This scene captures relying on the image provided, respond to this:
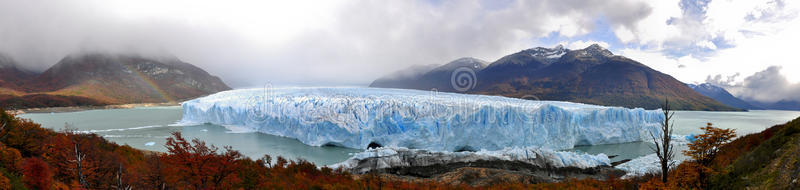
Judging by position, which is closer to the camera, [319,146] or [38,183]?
[38,183]

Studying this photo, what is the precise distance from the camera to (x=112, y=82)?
7750cm

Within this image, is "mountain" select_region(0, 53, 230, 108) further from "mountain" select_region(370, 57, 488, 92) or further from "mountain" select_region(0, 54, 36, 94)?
"mountain" select_region(370, 57, 488, 92)

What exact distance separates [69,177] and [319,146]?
1021 cm

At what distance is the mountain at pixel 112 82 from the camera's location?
218ft

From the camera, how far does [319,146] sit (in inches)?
626

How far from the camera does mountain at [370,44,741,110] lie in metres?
67.8

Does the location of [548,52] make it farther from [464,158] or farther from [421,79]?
[464,158]

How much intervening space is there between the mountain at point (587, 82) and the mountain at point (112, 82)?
211 feet

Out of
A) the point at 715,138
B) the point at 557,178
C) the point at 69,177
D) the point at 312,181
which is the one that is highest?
the point at 715,138

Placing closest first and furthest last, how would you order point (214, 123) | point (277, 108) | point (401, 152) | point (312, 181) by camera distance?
point (312, 181) < point (401, 152) < point (277, 108) < point (214, 123)

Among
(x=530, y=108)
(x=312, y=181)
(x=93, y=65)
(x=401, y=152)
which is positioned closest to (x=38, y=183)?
(x=312, y=181)

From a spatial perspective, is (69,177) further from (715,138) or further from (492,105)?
(492,105)

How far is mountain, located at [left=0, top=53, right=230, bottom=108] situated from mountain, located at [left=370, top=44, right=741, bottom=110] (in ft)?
211

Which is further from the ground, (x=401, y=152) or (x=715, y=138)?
(x=715, y=138)
